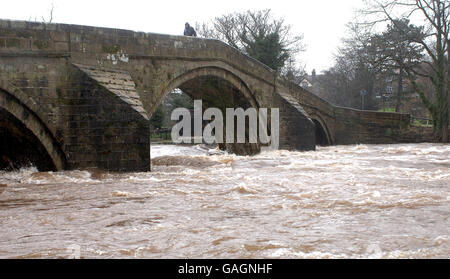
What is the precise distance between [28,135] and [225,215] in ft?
18.7

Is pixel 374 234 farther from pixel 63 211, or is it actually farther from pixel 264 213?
pixel 63 211

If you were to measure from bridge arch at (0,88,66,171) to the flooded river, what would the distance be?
51 cm

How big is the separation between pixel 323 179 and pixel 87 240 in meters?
5.13

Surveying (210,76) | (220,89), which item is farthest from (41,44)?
(220,89)

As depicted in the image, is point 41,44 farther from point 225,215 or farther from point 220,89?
point 220,89

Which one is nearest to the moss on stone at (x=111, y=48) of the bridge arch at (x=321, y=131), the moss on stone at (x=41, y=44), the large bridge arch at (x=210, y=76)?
the moss on stone at (x=41, y=44)

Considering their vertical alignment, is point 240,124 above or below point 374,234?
above

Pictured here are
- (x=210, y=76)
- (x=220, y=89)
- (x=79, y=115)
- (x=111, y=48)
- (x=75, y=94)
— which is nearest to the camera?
(x=79, y=115)

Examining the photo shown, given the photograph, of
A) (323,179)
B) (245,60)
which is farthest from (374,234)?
(245,60)

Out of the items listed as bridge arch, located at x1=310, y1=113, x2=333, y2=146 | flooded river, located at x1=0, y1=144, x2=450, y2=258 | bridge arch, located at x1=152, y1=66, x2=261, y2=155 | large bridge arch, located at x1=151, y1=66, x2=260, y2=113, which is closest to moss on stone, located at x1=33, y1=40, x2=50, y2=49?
flooded river, located at x1=0, y1=144, x2=450, y2=258

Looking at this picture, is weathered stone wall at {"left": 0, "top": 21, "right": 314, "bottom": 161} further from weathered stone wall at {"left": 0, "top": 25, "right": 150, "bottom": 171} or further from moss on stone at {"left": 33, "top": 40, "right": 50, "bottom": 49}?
weathered stone wall at {"left": 0, "top": 25, "right": 150, "bottom": 171}

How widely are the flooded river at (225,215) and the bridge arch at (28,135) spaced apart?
511mm

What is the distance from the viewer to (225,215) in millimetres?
5770
